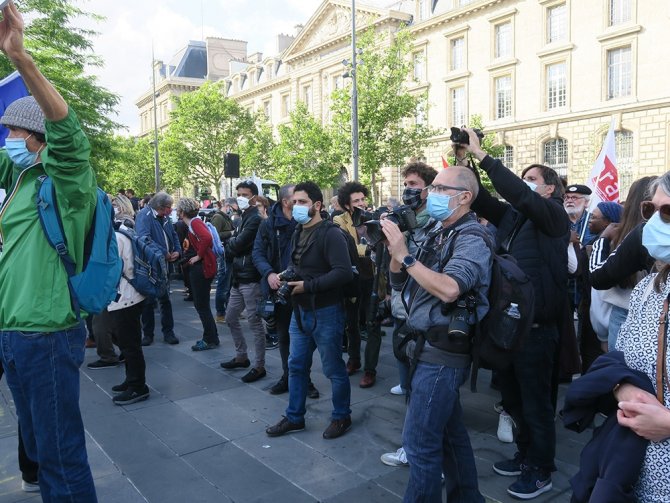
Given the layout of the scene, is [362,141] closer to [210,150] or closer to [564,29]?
[564,29]

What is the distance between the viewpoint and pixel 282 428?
14.3ft

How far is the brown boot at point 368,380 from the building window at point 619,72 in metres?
27.5

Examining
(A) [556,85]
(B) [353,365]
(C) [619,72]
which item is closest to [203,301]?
(B) [353,365]

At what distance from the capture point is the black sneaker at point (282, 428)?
14.3 feet

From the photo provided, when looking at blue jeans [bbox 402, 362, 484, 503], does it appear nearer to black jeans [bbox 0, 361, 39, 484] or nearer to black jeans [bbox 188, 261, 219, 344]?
black jeans [bbox 0, 361, 39, 484]

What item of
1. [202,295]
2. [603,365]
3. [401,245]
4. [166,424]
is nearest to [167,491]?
[166,424]

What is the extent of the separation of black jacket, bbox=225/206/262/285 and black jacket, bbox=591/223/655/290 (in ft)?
12.7

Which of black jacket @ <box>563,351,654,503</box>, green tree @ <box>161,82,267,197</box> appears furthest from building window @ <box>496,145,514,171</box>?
black jacket @ <box>563,351,654,503</box>

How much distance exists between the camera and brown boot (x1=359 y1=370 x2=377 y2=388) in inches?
222

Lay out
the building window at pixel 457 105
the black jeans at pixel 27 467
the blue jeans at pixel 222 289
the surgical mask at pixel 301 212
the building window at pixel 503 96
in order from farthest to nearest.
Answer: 1. the building window at pixel 457 105
2. the building window at pixel 503 96
3. the blue jeans at pixel 222 289
4. the surgical mask at pixel 301 212
5. the black jeans at pixel 27 467

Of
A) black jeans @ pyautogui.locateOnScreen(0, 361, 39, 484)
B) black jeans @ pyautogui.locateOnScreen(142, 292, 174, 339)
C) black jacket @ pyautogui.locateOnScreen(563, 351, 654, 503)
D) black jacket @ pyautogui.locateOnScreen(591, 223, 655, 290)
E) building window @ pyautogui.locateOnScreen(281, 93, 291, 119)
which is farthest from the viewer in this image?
building window @ pyautogui.locateOnScreen(281, 93, 291, 119)

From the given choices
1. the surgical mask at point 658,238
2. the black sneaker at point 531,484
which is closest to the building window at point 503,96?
the black sneaker at point 531,484

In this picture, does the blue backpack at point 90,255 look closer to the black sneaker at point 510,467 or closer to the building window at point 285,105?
the black sneaker at point 510,467

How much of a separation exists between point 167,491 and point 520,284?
2.60 meters
